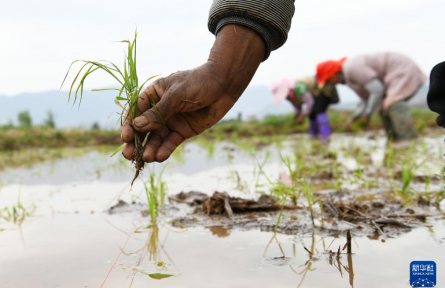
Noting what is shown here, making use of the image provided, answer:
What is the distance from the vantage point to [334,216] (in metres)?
2.13

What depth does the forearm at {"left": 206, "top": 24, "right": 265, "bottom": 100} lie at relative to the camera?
167 centimetres

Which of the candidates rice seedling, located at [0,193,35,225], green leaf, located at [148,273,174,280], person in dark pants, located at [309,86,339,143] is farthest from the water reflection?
person in dark pants, located at [309,86,339,143]

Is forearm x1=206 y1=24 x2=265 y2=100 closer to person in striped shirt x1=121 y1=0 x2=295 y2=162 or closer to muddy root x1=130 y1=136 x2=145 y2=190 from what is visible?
person in striped shirt x1=121 y1=0 x2=295 y2=162

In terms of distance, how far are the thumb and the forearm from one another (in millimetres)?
214

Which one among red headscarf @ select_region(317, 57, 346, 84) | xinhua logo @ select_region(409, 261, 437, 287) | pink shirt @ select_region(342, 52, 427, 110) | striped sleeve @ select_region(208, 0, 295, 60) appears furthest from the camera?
red headscarf @ select_region(317, 57, 346, 84)

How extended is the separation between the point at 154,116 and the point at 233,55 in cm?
37

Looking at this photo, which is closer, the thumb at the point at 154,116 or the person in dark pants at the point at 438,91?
the person in dark pants at the point at 438,91

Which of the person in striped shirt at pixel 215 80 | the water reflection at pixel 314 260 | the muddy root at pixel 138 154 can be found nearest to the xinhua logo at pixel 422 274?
the water reflection at pixel 314 260

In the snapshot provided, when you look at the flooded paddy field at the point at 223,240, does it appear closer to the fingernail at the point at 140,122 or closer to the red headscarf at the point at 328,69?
the fingernail at the point at 140,122

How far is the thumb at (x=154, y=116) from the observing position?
5.06 ft

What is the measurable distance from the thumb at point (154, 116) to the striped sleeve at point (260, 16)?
0.40 m

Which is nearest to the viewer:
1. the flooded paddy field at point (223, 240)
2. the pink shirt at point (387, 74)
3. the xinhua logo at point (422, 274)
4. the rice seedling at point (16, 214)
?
the xinhua logo at point (422, 274)

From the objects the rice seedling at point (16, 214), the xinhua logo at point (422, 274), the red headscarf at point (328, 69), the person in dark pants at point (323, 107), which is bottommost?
the xinhua logo at point (422, 274)

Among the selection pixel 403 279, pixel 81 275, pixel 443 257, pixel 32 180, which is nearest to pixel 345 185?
pixel 443 257
